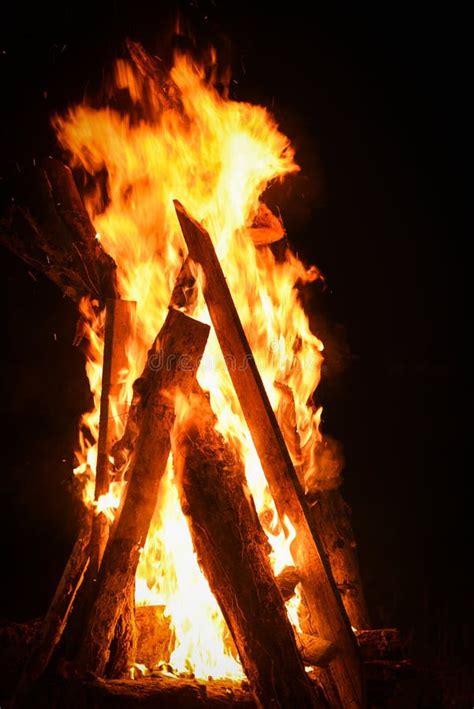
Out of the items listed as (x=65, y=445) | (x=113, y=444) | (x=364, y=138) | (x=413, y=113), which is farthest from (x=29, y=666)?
(x=413, y=113)

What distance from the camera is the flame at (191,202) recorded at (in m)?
3.83

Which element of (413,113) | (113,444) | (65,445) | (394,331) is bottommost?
(113,444)

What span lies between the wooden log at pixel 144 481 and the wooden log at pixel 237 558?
149mm

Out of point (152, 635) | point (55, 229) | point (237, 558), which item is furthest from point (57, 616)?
point (55, 229)

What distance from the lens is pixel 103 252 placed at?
12.0 feet

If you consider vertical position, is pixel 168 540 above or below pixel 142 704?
above

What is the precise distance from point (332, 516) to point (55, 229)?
344 cm

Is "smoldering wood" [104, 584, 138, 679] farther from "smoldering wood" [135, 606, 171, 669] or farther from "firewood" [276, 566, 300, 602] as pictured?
"firewood" [276, 566, 300, 602]

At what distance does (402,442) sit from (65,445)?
586 centimetres

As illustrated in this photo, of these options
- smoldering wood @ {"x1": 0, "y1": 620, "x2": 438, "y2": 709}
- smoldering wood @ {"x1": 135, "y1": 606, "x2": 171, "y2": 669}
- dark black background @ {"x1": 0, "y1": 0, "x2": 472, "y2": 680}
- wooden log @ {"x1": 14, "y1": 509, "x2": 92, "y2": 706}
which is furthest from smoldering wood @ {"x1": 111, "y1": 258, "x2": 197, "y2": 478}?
dark black background @ {"x1": 0, "y1": 0, "x2": 472, "y2": 680}

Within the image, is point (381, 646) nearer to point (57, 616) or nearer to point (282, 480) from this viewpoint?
point (282, 480)

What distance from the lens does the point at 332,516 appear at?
4012 millimetres

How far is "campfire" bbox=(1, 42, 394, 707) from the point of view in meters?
2.47

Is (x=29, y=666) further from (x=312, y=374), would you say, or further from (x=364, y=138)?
(x=364, y=138)
